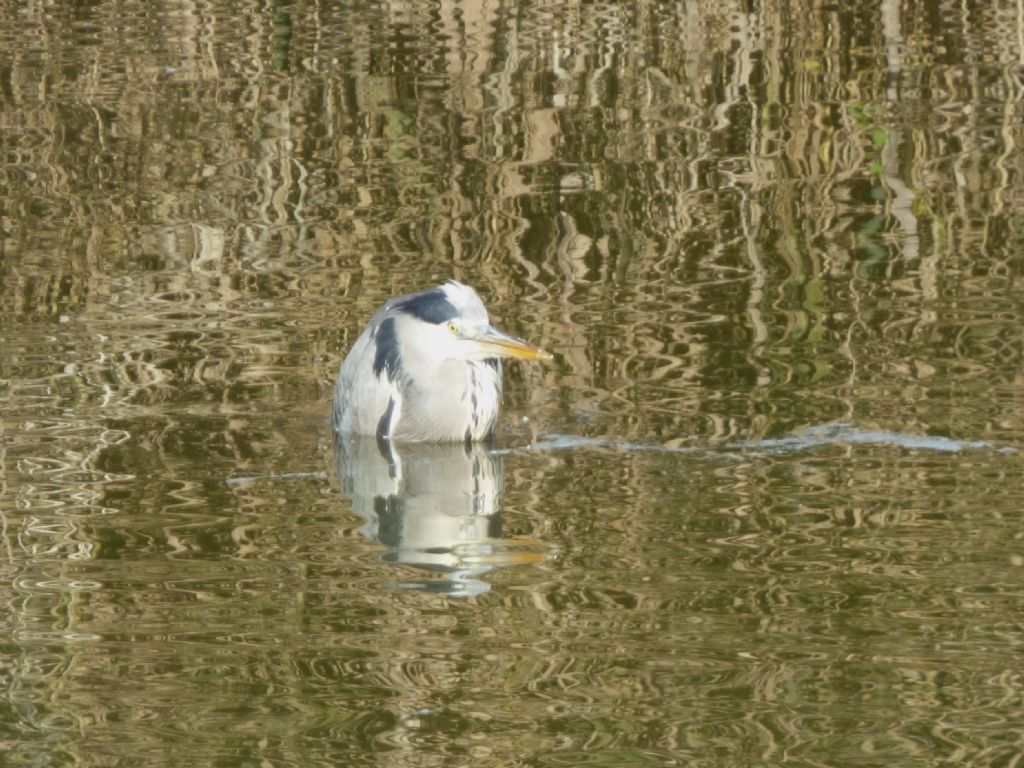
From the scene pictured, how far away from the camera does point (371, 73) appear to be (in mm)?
15922

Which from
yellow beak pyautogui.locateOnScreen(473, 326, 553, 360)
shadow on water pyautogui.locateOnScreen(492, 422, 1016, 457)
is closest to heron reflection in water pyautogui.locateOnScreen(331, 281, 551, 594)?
yellow beak pyautogui.locateOnScreen(473, 326, 553, 360)

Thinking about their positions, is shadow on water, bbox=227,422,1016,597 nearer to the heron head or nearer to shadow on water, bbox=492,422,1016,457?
shadow on water, bbox=492,422,1016,457

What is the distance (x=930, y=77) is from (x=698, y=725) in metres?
10.2

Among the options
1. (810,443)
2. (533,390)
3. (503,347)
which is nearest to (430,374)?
(503,347)

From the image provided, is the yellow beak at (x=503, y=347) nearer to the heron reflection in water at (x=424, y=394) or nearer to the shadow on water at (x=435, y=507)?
the heron reflection in water at (x=424, y=394)

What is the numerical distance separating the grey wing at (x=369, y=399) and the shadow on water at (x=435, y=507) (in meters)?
0.07

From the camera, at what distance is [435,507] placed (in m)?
8.47

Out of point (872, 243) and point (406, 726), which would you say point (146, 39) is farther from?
point (406, 726)

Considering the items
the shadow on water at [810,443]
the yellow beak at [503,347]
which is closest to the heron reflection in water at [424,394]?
the yellow beak at [503,347]

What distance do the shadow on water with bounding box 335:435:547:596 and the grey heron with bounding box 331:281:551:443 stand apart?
0.09 metres

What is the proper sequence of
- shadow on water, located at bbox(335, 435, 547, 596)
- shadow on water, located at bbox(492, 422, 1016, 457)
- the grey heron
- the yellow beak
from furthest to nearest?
the grey heron, the yellow beak, shadow on water, located at bbox(492, 422, 1016, 457), shadow on water, located at bbox(335, 435, 547, 596)

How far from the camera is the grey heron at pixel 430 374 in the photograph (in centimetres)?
931

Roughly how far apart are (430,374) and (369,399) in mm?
278

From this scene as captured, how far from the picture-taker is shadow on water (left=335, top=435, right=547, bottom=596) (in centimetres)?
756
